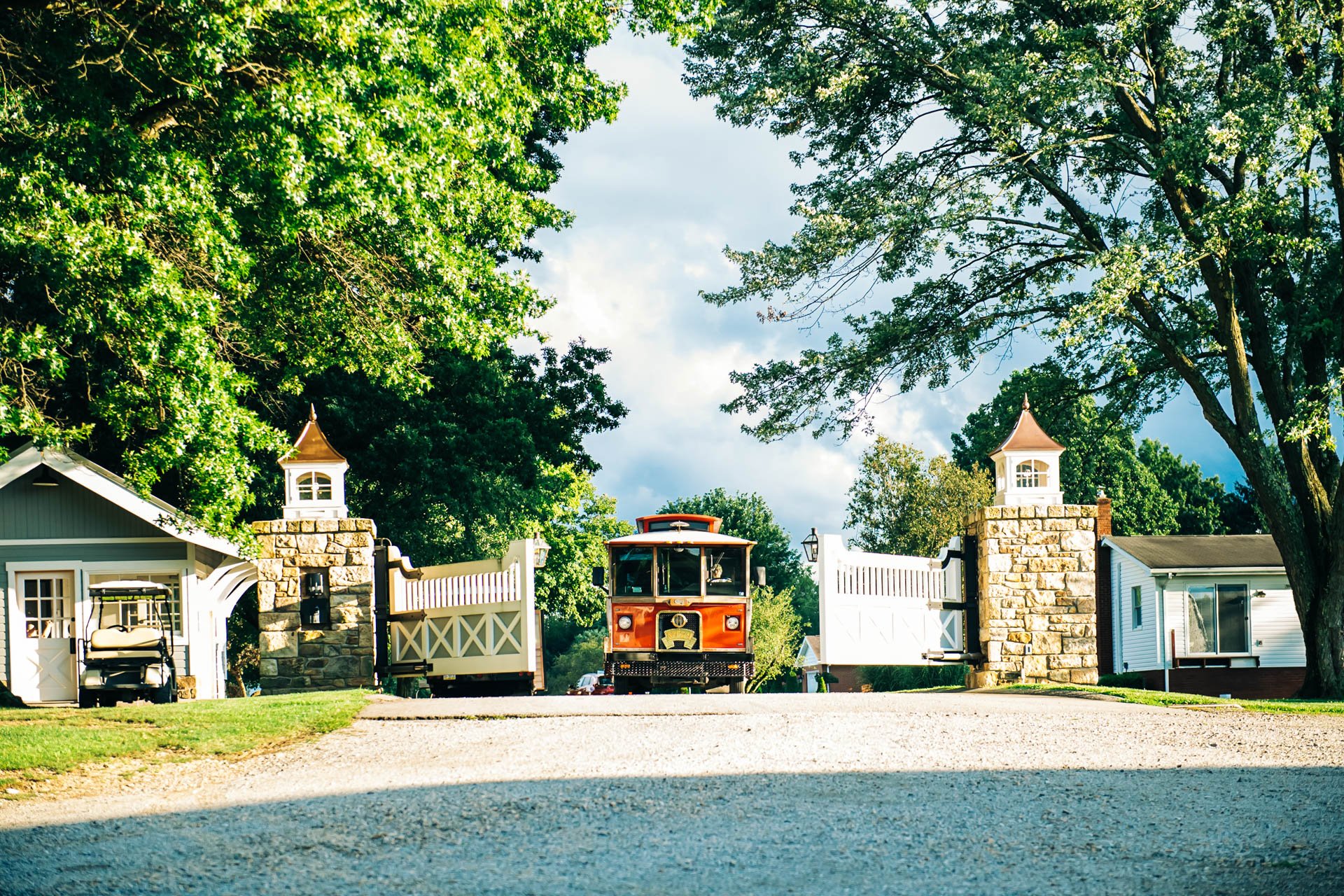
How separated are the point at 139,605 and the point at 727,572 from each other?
8.94m

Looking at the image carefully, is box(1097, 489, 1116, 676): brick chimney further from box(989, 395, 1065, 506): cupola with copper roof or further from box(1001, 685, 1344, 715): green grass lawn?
box(1001, 685, 1344, 715): green grass lawn

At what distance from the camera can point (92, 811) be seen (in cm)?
778

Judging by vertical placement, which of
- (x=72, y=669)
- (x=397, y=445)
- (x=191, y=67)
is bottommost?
(x=72, y=669)

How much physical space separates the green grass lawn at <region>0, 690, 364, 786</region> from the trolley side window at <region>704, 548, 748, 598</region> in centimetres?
708

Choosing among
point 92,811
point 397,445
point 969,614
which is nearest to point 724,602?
point 969,614

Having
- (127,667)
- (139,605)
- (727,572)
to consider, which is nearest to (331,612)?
(127,667)

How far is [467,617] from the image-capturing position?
19.0m

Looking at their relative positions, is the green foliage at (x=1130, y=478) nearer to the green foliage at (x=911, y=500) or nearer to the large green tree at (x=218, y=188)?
the green foliage at (x=911, y=500)

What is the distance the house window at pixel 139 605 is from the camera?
19.8m

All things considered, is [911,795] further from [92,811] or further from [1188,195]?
[1188,195]

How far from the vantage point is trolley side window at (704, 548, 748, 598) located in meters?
20.1

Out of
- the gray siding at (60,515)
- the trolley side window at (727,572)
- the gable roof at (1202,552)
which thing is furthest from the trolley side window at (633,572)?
the gable roof at (1202,552)

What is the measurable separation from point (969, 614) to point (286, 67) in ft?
37.3

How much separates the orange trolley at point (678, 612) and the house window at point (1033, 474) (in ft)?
12.8
